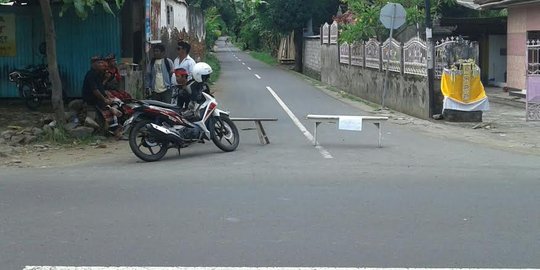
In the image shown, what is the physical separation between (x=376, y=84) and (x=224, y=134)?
11336 millimetres

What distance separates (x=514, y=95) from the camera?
832 inches

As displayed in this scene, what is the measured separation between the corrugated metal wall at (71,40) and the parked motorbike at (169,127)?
17.1ft

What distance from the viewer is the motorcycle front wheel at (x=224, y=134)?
432 inches

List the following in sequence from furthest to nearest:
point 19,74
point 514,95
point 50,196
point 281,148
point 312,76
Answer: point 312,76 → point 514,95 → point 19,74 → point 281,148 → point 50,196

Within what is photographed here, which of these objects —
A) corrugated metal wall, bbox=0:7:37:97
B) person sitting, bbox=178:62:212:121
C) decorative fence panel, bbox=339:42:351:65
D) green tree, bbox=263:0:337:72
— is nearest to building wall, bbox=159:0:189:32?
corrugated metal wall, bbox=0:7:37:97

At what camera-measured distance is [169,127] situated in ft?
33.7

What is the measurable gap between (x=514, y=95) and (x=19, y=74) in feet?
48.4

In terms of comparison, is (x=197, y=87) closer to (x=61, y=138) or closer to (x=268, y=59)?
(x=61, y=138)

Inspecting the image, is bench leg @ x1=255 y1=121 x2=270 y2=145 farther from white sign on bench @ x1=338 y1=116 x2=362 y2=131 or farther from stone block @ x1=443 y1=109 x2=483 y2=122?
stone block @ x1=443 y1=109 x2=483 y2=122

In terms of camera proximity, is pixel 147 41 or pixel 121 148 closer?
pixel 121 148

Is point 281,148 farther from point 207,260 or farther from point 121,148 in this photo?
point 207,260

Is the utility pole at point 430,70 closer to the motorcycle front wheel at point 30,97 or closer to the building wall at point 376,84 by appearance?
the building wall at point 376,84

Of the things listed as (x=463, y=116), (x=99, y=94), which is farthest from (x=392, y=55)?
(x=99, y=94)

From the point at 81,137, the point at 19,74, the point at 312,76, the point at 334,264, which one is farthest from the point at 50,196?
the point at 312,76
